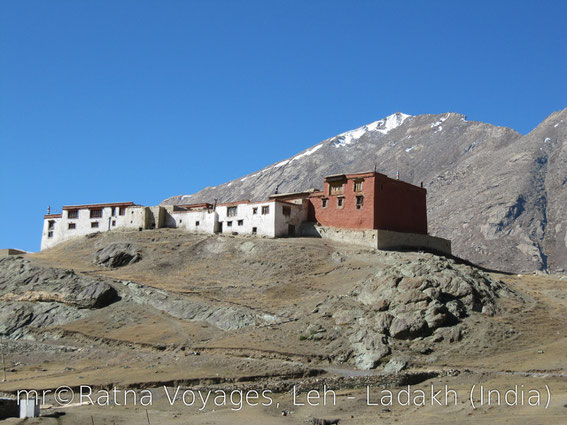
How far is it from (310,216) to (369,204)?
8442 millimetres

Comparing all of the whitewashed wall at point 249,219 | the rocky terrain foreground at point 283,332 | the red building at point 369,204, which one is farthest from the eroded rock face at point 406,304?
the whitewashed wall at point 249,219

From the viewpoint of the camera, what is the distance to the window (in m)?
66.9

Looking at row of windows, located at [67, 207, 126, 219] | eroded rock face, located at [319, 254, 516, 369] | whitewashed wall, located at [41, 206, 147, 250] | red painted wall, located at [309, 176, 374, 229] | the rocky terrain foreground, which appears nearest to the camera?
the rocky terrain foreground

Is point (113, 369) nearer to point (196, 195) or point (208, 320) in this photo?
point (208, 320)

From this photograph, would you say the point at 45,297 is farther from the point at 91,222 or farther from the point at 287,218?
the point at 287,218

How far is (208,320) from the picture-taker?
48.9 meters

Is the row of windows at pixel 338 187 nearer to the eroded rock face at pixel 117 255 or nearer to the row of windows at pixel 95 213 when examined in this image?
the eroded rock face at pixel 117 255

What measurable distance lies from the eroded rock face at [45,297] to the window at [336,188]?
2471 cm

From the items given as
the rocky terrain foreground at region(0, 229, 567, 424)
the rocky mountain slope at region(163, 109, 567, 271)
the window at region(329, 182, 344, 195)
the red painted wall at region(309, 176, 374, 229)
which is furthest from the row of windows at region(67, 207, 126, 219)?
the rocky mountain slope at region(163, 109, 567, 271)

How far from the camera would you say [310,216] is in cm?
6962

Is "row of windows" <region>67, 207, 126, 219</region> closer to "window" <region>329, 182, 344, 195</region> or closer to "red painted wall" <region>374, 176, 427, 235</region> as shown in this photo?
"window" <region>329, 182, 344, 195</region>

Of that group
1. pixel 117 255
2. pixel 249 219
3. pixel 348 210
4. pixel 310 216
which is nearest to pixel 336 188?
pixel 348 210

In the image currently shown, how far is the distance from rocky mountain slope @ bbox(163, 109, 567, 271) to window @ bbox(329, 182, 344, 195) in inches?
1954

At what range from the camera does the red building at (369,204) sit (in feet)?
209
